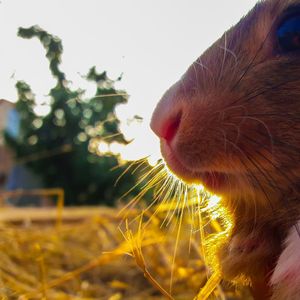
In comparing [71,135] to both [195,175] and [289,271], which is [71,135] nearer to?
[195,175]

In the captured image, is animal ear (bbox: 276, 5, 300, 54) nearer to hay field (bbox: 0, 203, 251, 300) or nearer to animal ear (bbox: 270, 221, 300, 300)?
animal ear (bbox: 270, 221, 300, 300)

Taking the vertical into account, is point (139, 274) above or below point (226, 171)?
below

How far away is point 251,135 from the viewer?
0.89m

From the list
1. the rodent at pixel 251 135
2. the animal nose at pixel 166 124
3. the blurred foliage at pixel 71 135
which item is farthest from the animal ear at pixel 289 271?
the blurred foliage at pixel 71 135

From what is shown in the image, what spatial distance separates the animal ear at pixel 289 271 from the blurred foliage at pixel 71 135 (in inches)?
17.9

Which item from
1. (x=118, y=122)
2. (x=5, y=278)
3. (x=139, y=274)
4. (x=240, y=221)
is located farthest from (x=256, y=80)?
(x=139, y=274)

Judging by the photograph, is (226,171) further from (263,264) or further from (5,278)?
(5,278)

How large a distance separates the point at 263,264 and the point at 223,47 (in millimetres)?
406

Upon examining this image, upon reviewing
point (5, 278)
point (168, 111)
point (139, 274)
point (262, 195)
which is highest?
point (168, 111)

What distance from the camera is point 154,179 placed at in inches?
45.4

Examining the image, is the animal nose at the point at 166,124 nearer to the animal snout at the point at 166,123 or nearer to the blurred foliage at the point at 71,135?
the animal snout at the point at 166,123

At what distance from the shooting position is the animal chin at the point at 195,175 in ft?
3.15

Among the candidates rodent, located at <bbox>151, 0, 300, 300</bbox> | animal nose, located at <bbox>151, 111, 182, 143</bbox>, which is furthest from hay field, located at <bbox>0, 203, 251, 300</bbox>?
animal nose, located at <bbox>151, 111, 182, 143</bbox>

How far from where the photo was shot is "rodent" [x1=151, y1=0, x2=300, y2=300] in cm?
88
